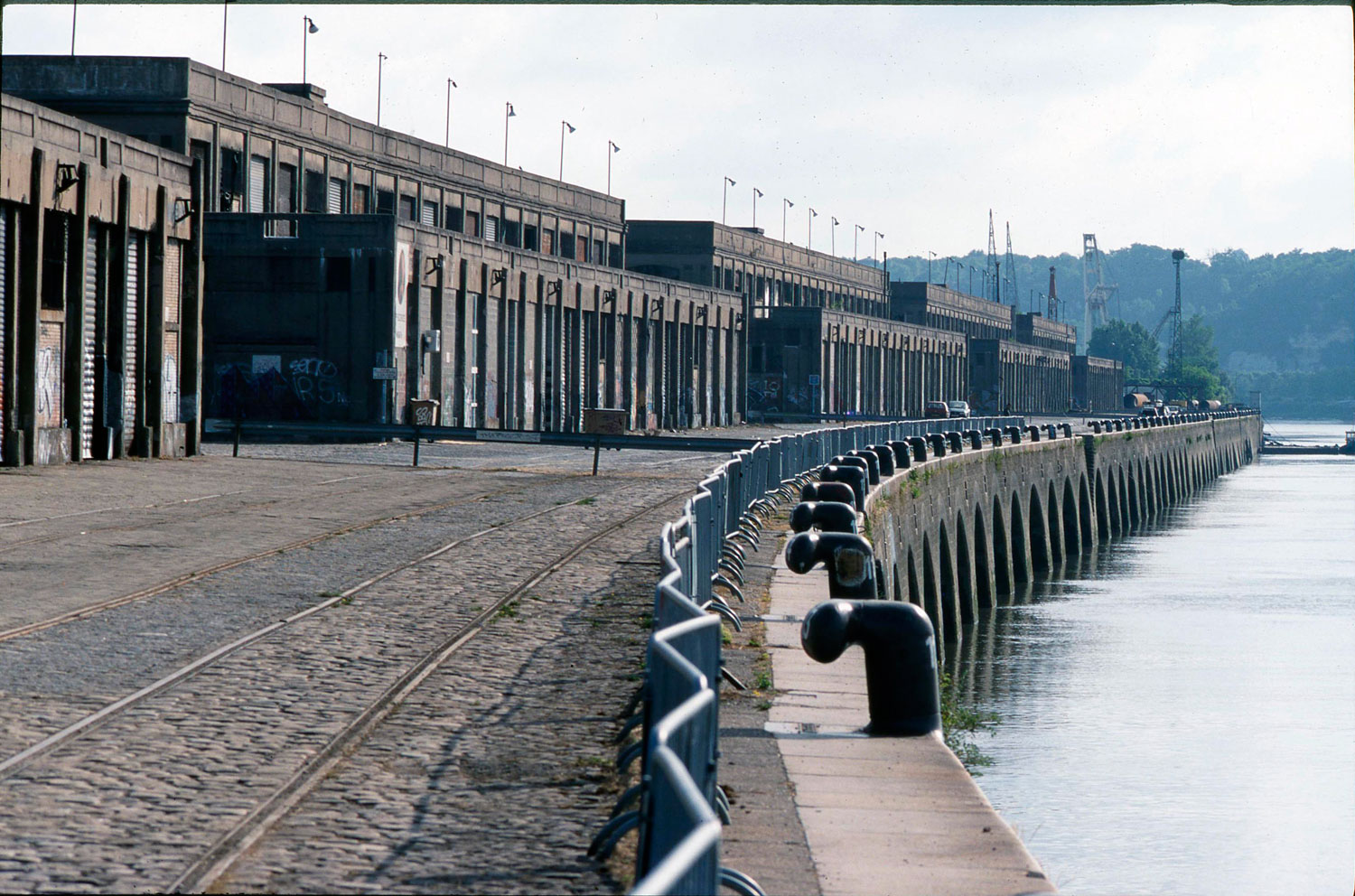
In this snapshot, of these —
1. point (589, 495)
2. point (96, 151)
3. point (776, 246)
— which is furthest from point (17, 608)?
point (776, 246)

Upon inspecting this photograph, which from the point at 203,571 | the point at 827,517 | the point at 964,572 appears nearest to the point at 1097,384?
the point at 964,572

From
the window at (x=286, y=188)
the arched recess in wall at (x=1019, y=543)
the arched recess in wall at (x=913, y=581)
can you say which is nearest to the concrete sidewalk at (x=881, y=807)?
the arched recess in wall at (x=913, y=581)

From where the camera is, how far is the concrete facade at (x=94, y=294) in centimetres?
2947

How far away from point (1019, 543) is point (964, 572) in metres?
9.28

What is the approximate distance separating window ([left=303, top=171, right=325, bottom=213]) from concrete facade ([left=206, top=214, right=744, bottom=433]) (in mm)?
9131

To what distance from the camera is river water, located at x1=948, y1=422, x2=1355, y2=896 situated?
20.2 meters

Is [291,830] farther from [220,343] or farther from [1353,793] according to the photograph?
[220,343]

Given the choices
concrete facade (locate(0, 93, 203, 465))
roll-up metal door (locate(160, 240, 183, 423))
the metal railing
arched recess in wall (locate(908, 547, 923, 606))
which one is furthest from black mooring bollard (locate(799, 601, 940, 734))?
roll-up metal door (locate(160, 240, 183, 423))

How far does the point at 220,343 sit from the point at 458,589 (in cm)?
3459

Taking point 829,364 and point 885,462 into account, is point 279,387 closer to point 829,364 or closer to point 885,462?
point 885,462

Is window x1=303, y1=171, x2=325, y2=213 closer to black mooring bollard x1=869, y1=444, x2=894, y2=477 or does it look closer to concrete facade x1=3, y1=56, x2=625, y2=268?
concrete facade x1=3, y1=56, x2=625, y2=268

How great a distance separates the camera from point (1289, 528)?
69438 millimetres

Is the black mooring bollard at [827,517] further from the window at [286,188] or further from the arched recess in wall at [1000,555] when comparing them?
the window at [286,188]

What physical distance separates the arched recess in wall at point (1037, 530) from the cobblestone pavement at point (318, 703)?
1452 inches
